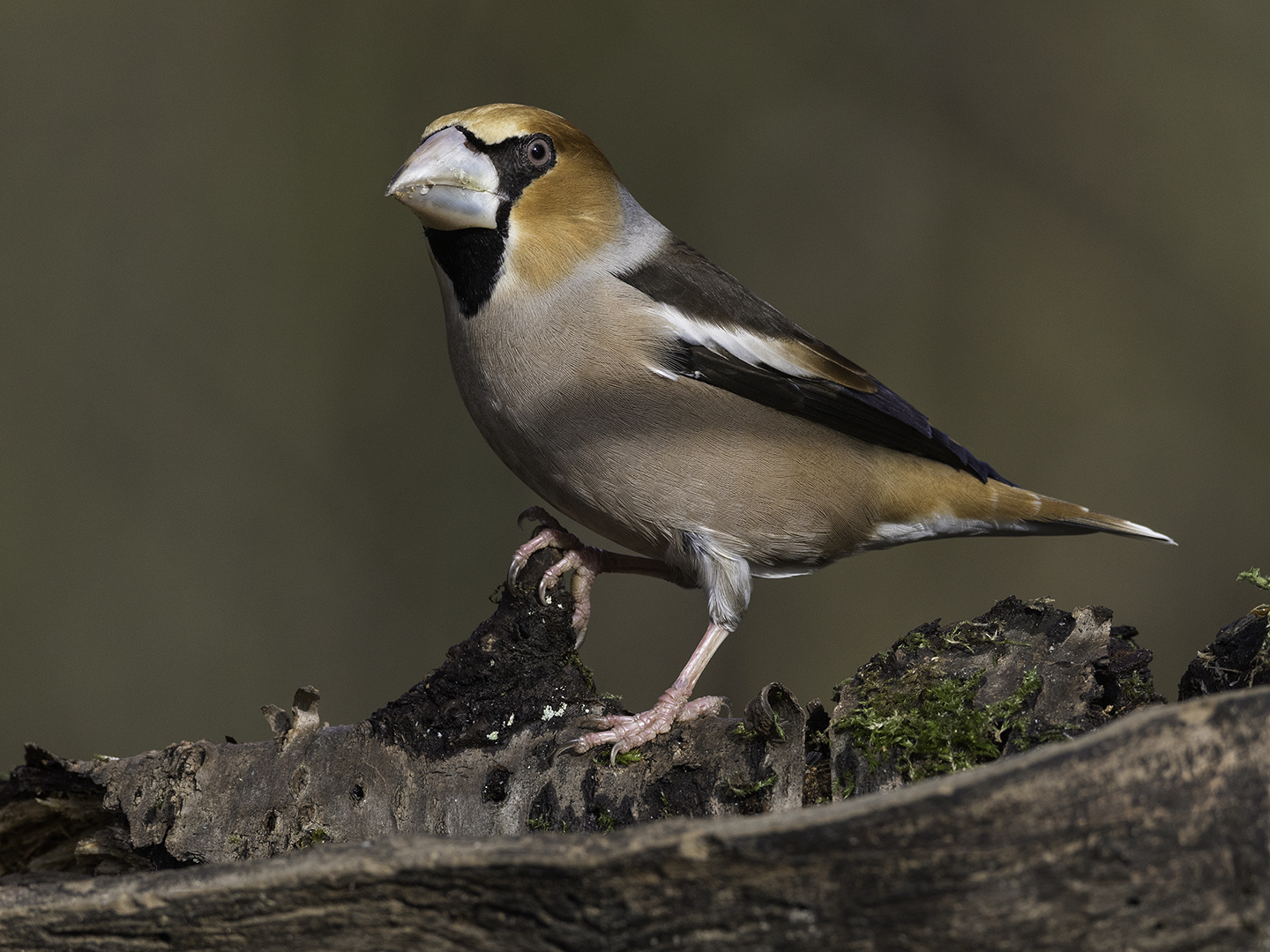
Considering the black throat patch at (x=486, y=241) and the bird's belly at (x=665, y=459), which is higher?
the black throat patch at (x=486, y=241)

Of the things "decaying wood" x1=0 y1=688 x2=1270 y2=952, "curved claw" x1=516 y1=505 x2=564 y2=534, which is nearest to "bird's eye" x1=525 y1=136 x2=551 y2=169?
"curved claw" x1=516 y1=505 x2=564 y2=534

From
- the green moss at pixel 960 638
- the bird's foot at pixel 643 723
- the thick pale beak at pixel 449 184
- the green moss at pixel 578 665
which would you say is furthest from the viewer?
the thick pale beak at pixel 449 184

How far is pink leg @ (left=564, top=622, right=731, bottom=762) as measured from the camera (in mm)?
2129

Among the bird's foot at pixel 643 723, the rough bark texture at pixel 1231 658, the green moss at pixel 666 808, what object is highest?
the rough bark texture at pixel 1231 658

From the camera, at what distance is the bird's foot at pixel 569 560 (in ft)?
9.17

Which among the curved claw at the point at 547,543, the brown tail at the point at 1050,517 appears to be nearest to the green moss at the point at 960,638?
the curved claw at the point at 547,543

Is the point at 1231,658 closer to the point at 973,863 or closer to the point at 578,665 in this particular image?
the point at 973,863

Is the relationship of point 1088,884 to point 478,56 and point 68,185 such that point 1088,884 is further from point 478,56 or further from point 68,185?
point 68,185

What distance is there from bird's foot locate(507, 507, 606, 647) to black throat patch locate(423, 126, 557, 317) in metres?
0.64

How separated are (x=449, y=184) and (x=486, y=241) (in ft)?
0.60

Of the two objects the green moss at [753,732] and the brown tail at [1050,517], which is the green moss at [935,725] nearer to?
the green moss at [753,732]

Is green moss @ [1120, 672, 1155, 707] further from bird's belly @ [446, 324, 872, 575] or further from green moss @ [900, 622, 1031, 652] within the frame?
bird's belly @ [446, 324, 872, 575]

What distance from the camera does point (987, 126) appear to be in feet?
16.2

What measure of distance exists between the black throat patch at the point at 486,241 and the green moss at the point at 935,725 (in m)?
1.52
